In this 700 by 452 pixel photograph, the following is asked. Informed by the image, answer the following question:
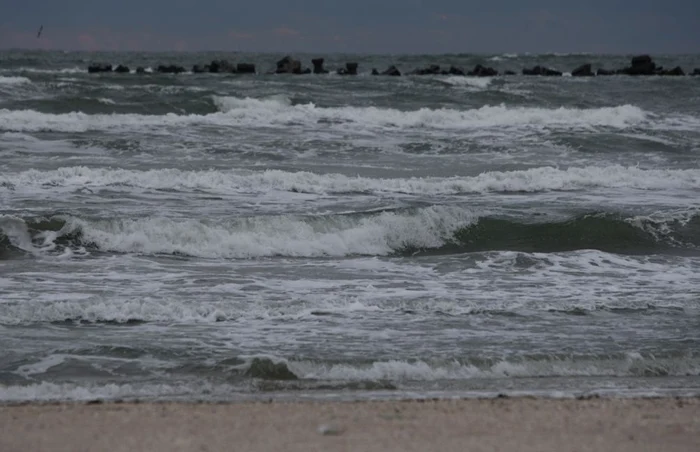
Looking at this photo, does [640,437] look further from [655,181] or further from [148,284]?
[655,181]

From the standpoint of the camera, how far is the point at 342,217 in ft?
40.4

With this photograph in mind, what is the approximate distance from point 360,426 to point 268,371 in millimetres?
1554

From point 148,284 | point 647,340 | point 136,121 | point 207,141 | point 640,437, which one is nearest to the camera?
point 640,437

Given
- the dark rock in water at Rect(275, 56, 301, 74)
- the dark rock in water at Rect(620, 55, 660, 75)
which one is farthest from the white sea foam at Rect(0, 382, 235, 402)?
the dark rock in water at Rect(620, 55, 660, 75)

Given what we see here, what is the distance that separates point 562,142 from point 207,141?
773cm

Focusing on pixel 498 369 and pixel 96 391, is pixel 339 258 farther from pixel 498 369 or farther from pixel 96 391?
pixel 96 391

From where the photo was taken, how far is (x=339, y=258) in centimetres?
1100

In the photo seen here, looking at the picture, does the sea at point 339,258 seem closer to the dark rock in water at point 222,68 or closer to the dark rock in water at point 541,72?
the dark rock in water at point 222,68

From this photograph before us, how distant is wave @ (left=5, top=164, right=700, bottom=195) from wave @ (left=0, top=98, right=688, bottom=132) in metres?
6.59

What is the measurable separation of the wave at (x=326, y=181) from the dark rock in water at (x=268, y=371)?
855 cm

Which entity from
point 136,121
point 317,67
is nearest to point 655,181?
point 136,121

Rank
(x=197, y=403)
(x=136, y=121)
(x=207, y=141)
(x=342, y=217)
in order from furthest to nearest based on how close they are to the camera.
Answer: (x=136, y=121)
(x=207, y=141)
(x=342, y=217)
(x=197, y=403)

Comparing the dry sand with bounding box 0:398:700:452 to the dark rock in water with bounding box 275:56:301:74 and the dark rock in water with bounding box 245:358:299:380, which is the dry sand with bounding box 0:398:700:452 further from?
the dark rock in water with bounding box 275:56:301:74

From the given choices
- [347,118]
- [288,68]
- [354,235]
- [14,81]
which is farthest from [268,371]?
[288,68]
